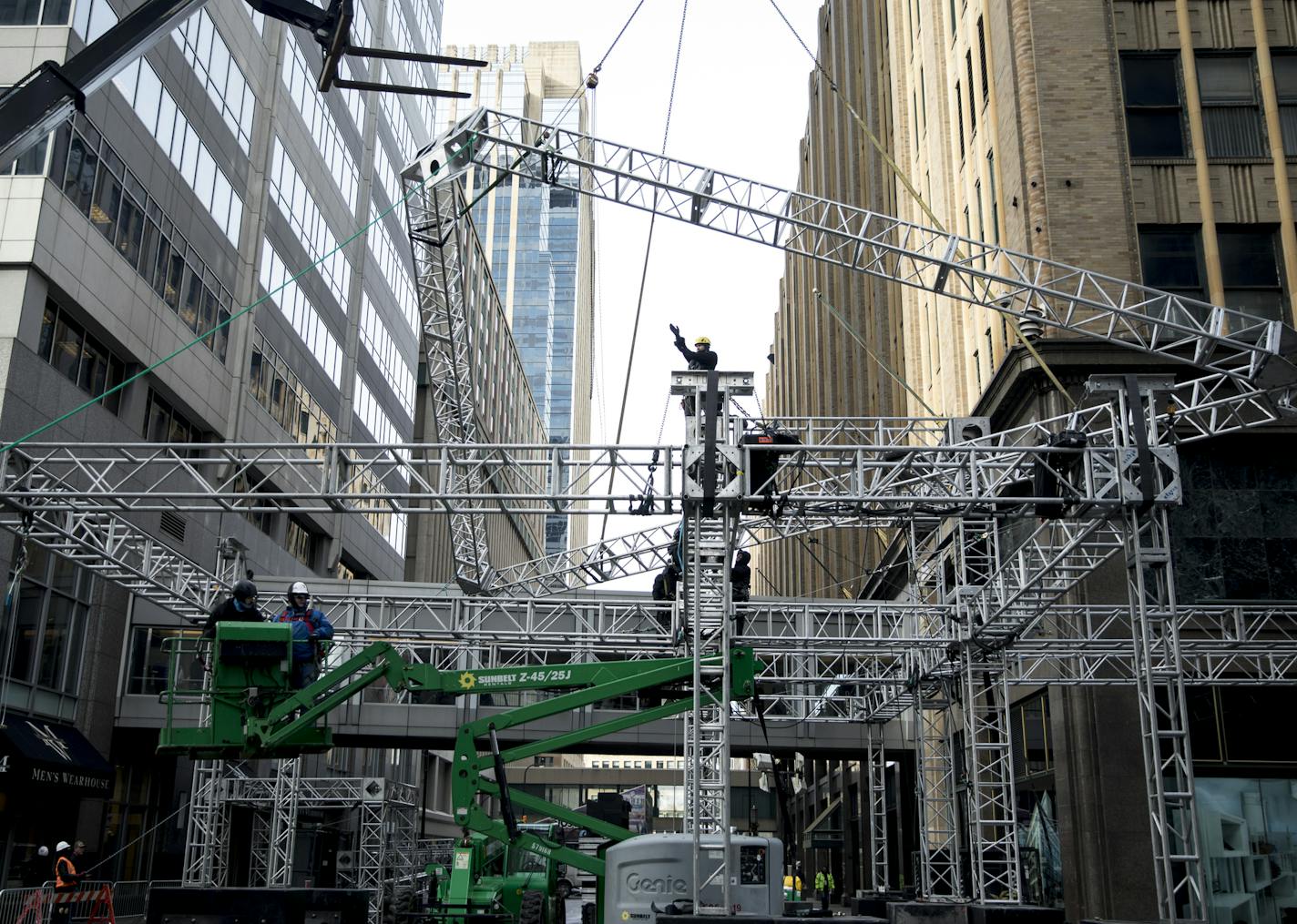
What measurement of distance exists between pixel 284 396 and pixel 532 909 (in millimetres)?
30230

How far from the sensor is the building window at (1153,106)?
1214 inches

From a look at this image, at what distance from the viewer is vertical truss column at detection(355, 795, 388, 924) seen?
130 feet

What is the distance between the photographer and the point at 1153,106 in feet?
102

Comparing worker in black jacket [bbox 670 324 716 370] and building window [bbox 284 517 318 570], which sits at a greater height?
building window [bbox 284 517 318 570]

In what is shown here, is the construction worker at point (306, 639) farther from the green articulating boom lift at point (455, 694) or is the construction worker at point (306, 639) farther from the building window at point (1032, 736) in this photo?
the building window at point (1032, 736)

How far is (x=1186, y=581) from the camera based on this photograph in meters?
28.0

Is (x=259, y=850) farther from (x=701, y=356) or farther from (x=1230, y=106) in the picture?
(x=1230, y=106)

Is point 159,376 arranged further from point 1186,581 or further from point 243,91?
point 1186,581

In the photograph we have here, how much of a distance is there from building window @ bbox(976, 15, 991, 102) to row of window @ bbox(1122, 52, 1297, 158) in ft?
12.2

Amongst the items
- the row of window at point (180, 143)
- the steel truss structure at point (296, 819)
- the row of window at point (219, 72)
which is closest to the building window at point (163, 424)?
the row of window at point (180, 143)

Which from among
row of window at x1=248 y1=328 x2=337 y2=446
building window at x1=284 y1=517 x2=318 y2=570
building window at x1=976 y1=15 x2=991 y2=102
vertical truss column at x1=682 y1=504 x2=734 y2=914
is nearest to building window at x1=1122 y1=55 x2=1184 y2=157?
building window at x1=976 y1=15 x2=991 y2=102

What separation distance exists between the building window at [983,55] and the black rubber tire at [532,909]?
23.6m

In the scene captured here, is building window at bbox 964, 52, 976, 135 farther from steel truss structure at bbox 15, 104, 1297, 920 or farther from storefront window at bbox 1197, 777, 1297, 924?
storefront window at bbox 1197, 777, 1297, 924

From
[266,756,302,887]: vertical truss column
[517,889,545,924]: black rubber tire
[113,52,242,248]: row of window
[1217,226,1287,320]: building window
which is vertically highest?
[113,52,242,248]: row of window
